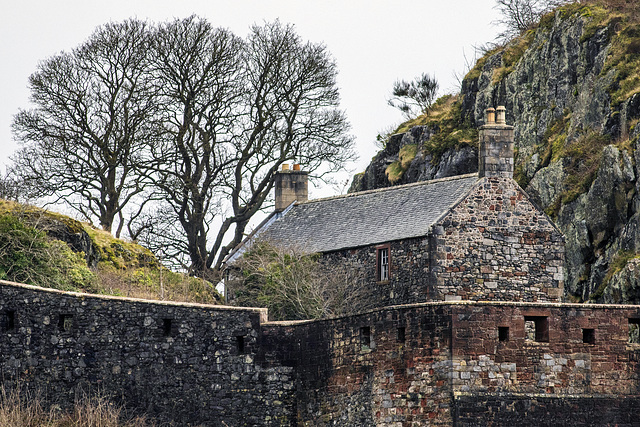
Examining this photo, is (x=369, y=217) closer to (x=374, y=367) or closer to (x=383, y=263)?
(x=383, y=263)

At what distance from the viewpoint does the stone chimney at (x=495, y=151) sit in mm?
48062

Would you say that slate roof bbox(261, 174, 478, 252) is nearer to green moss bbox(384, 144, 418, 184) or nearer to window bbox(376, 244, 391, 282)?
window bbox(376, 244, 391, 282)

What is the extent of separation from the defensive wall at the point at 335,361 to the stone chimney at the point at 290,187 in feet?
55.2

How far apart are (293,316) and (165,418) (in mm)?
7957

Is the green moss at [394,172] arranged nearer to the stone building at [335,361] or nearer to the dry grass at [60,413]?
the stone building at [335,361]

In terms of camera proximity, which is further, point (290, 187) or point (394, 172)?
point (394, 172)

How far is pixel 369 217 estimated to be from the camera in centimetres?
5044

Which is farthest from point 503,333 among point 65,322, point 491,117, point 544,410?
point 491,117

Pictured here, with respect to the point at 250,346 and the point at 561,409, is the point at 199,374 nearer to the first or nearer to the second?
the point at 250,346

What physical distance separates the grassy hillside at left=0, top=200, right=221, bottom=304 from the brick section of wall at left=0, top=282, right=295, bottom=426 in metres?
4.88

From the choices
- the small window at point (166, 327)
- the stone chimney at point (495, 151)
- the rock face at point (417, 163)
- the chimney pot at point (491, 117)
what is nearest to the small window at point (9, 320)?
the small window at point (166, 327)

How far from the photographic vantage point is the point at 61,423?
37.8m

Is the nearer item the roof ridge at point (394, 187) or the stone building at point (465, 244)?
the stone building at point (465, 244)

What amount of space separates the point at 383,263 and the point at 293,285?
115 inches
